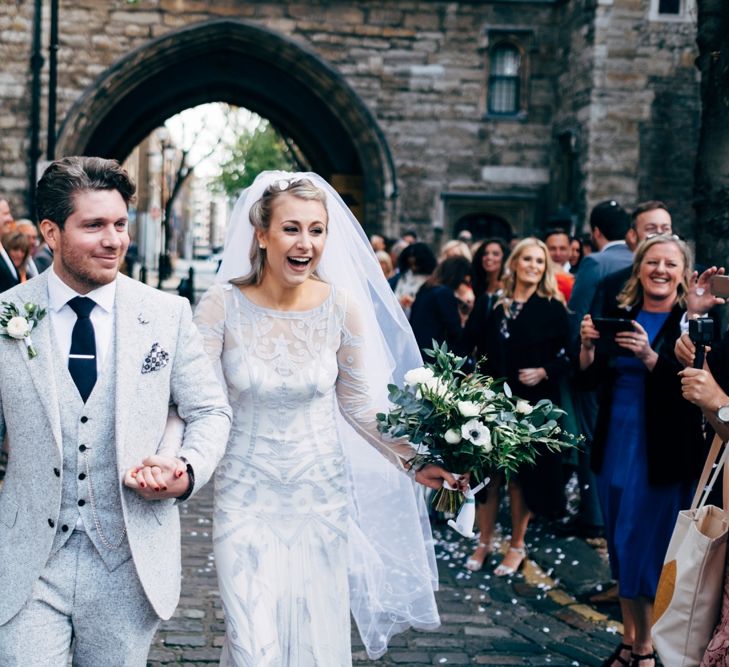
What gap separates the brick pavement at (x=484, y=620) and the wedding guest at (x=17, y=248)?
10.2 ft

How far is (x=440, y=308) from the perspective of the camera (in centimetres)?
823

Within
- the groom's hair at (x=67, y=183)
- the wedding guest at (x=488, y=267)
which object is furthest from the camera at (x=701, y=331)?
the wedding guest at (x=488, y=267)

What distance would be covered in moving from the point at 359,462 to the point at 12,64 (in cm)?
1682

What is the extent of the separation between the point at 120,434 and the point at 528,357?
15.0 feet

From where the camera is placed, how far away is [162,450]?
3.31m

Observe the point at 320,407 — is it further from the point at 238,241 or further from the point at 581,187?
the point at 581,187

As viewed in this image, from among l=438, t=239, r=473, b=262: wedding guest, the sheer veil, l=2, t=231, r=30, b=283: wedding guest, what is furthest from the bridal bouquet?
l=2, t=231, r=30, b=283: wedding guest

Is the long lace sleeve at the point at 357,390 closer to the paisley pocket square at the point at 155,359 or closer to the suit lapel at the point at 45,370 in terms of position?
the paisley pocket square at the point at 155,359

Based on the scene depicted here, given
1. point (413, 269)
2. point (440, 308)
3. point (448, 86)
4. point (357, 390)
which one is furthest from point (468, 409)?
point (448, 86)

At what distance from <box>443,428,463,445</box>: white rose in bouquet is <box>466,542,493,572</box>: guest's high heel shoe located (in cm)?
357

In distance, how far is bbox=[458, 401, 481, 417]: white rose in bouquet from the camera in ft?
12.5

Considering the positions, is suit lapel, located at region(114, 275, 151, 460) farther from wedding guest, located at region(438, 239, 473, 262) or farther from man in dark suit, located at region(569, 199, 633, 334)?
wedding guest, located at region(438, 239, 473, 262)

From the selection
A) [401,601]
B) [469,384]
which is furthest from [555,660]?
[469,384]

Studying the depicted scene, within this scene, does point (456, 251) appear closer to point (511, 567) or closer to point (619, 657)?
point (511, 567)
